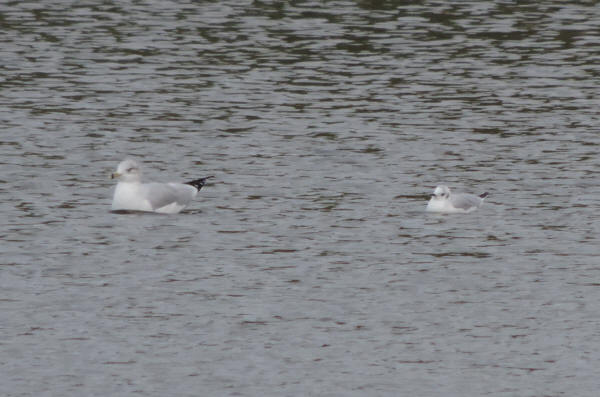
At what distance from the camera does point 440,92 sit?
33188 mm

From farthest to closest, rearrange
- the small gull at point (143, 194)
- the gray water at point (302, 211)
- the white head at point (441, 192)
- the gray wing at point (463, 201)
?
the small gull at point (143, 194) < the gray wing at point (463, 201) < the white head at point (441, 192) < the gray water at point (302, 211)

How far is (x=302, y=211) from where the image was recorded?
22.2m

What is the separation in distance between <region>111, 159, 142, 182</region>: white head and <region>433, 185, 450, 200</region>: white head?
4.59 m

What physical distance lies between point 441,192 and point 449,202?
0.28 m

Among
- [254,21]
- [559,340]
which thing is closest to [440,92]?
[254,21]

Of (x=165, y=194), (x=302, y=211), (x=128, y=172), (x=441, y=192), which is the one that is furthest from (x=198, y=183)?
(x=441, y=192)

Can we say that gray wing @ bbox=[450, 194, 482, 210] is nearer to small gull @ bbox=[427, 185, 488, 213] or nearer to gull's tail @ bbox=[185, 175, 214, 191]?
small gull @ bbox=[427, 185, 488, 213]

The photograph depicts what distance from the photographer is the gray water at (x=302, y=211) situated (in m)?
14.9

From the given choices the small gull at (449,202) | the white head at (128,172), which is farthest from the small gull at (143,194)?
the small gull at (449,202)

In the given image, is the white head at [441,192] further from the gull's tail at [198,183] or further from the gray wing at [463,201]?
the gull's tail at [198,183]

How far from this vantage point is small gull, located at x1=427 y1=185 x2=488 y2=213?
22141 millimetres

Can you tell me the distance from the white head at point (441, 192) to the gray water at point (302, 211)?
0.36 metres

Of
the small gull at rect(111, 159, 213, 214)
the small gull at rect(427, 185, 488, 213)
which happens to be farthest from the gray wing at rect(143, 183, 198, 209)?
the small gull at rect(427, 185, 488, 213)

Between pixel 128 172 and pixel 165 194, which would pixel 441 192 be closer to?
pixel 165 194
